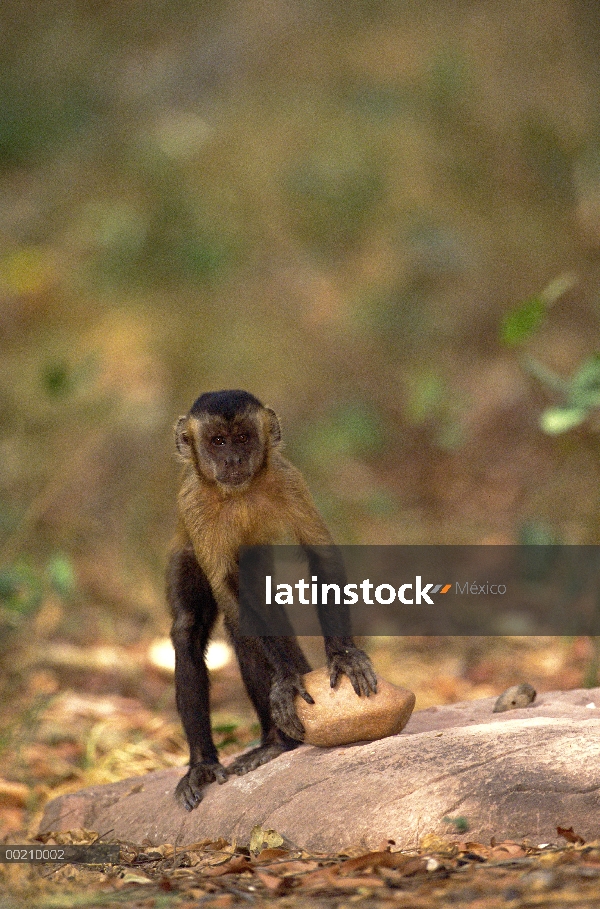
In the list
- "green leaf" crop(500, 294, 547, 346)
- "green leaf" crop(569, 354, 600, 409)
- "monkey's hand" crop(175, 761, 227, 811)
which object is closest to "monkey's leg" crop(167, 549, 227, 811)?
"monkey's hand" crop(175, 761, 227, 811)

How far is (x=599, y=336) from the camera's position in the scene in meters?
11.7

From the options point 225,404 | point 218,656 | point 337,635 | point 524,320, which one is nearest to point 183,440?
point 225,404

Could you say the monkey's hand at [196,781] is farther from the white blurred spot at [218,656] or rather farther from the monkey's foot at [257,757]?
the white blurred spot at [218,656]

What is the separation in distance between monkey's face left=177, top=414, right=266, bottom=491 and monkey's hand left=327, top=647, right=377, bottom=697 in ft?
2.98

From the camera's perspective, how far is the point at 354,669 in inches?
178

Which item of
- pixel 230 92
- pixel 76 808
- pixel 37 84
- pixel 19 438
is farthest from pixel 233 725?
pixel 37 84

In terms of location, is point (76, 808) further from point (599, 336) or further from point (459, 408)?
point (599, 336)

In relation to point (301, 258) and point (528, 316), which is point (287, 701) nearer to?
point (528, 316)

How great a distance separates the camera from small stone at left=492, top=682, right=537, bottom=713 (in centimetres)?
492

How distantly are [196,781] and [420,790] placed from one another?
4.22 ft

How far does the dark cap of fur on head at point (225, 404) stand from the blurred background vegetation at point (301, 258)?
4.05 metres

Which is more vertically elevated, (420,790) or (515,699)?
(515,699)

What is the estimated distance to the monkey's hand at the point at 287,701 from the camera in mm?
4492

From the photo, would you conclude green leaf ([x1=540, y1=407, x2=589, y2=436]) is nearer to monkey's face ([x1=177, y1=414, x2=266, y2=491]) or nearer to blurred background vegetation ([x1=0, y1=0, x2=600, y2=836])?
monkey's face ([x1=177, y1=414, x2=266, y2=491])
